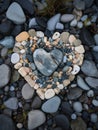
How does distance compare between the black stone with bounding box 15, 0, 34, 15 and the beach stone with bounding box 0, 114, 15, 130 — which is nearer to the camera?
the beach stone with bounding box 0, 114, 15, 130

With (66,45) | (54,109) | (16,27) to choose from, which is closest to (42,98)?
(54,109)

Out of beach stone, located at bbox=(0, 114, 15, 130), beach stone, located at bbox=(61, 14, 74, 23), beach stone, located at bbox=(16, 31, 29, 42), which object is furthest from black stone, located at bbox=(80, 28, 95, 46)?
beach stone, located at bbox=(0, 114, 15, 130)

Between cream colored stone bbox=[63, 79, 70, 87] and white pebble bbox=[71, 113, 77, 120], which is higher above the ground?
cream colored stone bbox=[63, 79, 70, 87]

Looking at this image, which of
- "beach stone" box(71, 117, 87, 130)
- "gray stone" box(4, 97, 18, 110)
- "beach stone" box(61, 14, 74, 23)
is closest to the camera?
"beach stone" box(71, 117, 87, 130)

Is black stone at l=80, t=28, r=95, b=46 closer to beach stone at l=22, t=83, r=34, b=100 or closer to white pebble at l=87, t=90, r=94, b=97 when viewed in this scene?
white pebble at l=87, t=90, r=94, b=97

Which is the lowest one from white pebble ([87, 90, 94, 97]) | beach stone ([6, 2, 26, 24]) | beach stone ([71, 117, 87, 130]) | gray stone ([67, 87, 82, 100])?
beach stone ([71, 117, 87, 130])

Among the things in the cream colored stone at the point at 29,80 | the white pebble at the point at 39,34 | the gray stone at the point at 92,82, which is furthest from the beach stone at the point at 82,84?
the white pebble at the point at 39,34
